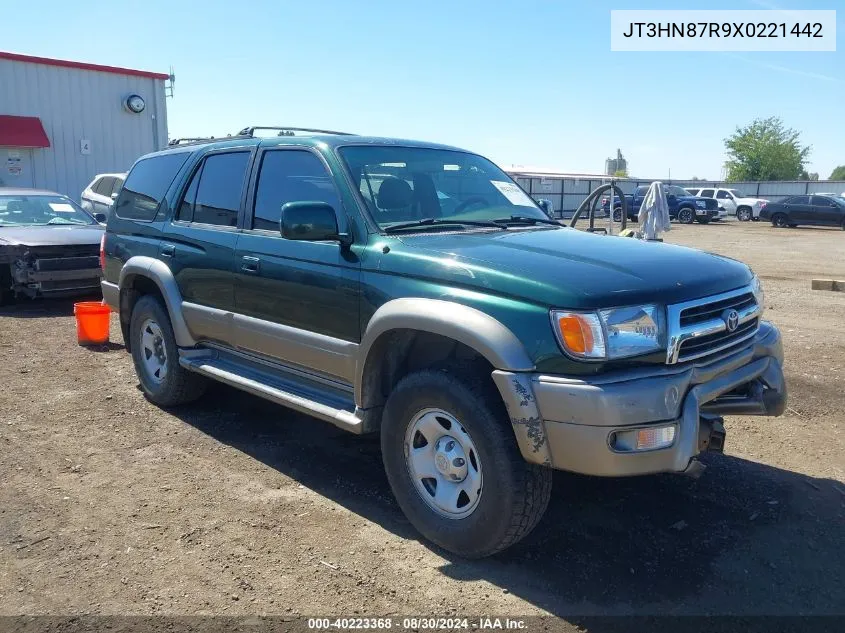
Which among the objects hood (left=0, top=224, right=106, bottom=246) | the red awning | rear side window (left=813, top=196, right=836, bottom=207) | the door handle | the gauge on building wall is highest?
the gauge on building wall

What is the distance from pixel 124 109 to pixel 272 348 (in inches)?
759

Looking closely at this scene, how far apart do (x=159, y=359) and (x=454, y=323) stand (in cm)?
338

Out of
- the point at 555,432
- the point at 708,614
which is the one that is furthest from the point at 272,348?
the point at 708,614

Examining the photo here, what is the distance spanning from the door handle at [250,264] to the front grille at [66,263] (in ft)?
20.3

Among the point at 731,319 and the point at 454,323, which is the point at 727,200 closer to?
the point at 731,319

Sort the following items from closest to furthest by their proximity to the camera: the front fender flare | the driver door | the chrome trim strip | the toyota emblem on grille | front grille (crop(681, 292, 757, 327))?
the chrome trim strip
front grille (crop(681, 292, 757, 327))
the toyota emblem on grille
the front fender flare
the driver door

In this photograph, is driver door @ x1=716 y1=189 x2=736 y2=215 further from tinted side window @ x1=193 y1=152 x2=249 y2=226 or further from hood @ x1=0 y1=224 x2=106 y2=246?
tinted side window @ x1=193 y1=152 x2=249 y2=226

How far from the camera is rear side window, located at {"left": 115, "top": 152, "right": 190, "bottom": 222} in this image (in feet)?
18.8

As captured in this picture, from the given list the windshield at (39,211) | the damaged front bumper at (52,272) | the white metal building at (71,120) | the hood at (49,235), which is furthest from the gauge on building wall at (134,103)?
the damaged front bumper at (52,272)

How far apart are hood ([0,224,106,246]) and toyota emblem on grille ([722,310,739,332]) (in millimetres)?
8775

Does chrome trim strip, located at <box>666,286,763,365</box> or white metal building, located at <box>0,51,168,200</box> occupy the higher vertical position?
white metal building, located at <box>0,51,168,200</box>

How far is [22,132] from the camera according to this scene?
18.9m

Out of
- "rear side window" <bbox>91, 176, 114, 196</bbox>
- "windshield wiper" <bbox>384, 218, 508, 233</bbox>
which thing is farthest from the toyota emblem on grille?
"rear side window" <bbox>91, 176, 114, 196</bbox>

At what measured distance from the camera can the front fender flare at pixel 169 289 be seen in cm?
534
